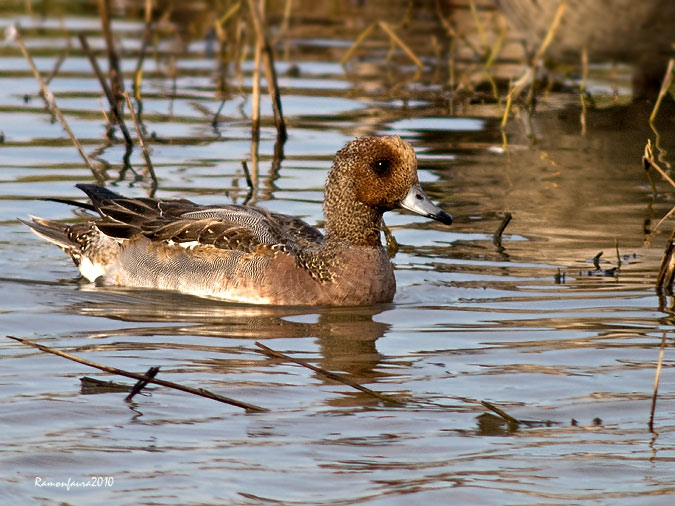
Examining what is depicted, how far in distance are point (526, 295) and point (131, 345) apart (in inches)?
86.3

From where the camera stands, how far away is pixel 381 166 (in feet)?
23.3

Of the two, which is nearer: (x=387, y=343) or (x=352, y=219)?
(x=387, y=343)

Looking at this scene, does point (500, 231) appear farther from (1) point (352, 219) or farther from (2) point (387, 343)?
(2) point (387, 343)

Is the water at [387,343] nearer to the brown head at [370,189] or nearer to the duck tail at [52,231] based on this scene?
the duck tail at [52,231]

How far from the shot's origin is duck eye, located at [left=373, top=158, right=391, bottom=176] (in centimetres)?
708

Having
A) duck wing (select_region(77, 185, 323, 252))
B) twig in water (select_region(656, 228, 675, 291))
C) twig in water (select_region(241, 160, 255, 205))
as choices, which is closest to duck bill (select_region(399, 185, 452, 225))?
duck wing (select_region(77, 185, 323, 252))

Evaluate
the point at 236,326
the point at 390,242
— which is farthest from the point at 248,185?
the point at 236,326

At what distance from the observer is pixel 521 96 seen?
1329cm

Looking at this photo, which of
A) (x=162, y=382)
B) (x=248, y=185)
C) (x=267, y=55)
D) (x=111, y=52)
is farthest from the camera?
(x=111, y=52)

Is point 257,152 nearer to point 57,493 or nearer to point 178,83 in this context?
point 178,83

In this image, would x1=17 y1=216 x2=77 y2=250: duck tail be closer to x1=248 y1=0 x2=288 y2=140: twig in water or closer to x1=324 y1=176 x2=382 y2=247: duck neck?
x1=324 y1=176 x2=382 y2=247: duck neck

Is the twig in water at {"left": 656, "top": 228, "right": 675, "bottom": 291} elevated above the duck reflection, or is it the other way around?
the twig in water at {"left": 656, "top": 228, "right": 675, "bottom": 291}

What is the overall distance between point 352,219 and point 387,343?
1085 millimetres

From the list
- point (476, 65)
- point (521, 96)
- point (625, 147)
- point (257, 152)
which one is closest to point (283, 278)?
point (257, 152)
